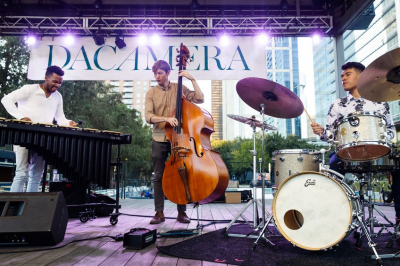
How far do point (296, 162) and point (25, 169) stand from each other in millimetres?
2990

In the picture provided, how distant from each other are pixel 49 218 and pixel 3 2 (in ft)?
18.8

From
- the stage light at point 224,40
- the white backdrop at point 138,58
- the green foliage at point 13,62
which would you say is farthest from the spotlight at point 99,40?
the green foliage at point 13,62

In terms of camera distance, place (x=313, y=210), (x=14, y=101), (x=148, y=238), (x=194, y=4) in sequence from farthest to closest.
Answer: (x=194, y=4), (x=14, y=101), (x=148, y=238), (x=313, y=210)

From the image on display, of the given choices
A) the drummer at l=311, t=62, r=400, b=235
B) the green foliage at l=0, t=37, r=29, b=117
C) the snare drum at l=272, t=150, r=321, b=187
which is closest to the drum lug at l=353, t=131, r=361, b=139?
the drummer at l=311, t=62, r=400, b=235

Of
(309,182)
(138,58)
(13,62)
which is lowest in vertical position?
(309,182)

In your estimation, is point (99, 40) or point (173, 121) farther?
point (99, 40)

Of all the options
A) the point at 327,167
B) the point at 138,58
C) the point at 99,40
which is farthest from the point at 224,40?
the point at 327,167

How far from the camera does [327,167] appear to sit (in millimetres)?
2316

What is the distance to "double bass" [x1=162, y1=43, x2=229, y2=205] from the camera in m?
2.84

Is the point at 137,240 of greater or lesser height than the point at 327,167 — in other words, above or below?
below

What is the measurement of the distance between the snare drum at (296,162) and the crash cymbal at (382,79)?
0.68 m

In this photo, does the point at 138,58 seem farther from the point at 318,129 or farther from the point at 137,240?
the point at 137,240

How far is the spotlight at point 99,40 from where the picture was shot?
650 centimetres

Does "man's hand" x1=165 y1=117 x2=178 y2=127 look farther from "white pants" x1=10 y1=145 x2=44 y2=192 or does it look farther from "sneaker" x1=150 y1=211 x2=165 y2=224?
"white pants" x1=10 y1=145 x2=44 y2=192
